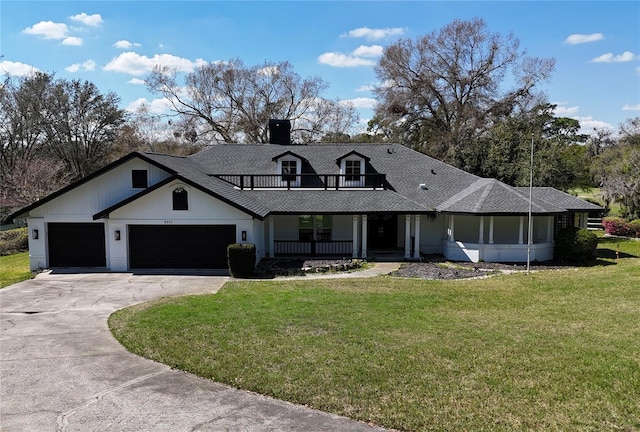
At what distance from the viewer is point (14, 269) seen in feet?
65.6

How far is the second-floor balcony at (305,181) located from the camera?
75.5ft

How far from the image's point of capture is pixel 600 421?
5.79m

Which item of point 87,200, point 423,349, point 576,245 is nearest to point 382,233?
point 576,245

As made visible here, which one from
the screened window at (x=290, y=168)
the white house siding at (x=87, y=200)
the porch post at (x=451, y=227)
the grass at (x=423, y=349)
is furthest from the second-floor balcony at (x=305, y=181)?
the grass at (x=423, y=349)

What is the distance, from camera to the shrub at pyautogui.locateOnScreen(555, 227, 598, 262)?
19.9 metres

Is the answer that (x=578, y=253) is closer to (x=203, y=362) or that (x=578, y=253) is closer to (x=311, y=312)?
(x=311, y=312)

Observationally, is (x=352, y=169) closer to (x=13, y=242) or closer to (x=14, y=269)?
(x=14, y=269)

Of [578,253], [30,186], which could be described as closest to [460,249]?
[578,253]

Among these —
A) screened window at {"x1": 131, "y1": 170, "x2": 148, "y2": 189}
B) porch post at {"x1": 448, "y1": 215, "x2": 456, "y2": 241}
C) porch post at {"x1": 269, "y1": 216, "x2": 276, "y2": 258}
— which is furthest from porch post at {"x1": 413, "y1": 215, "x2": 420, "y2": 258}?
screened window at {"x1": 131, "y1": 170, "x2": 148, "y2": 189}

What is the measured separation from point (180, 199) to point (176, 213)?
63 cm

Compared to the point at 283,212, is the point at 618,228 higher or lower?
lower

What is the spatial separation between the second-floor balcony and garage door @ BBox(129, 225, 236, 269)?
4833mm

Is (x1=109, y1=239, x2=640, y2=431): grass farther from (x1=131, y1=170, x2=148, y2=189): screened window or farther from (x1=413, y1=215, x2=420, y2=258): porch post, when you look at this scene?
(x1=131, y1=170, x2=148, y2=189): screened window

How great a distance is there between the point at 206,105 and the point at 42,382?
41687 millimetres
